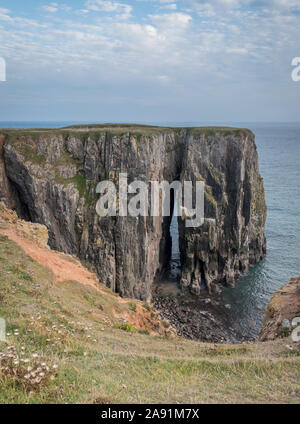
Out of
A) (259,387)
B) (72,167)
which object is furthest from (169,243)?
(259,387)

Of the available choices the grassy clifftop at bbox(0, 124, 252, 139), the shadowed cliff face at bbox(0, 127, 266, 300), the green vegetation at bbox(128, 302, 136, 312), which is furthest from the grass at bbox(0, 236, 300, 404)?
the grassy clifftop at bbox(0, 124, 252, 139)

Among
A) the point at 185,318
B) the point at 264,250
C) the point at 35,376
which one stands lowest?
the point at 185,318

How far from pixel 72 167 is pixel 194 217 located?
1808cm

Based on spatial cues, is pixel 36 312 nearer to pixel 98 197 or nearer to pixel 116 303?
pixel 116 303

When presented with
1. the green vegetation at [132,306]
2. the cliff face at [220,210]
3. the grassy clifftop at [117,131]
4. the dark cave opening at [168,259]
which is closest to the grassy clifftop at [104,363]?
the green vegetation at [132,306]

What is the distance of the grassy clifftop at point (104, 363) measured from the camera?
6547mm

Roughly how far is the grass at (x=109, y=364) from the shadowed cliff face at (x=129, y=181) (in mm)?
20819

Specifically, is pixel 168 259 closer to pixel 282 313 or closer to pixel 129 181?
pixel 129 181

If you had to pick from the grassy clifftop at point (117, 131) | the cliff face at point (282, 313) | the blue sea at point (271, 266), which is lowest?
the blue sea at point (271, 266)

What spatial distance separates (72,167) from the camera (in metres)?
36.7

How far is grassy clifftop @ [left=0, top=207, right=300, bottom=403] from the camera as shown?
21.5 feet

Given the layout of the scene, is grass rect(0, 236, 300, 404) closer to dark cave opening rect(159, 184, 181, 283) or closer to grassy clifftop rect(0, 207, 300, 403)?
grassy clifftop rect(0, 207, 300, 403)

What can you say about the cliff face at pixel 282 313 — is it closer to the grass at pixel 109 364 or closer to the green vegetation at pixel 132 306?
the grass at pixel 109 364

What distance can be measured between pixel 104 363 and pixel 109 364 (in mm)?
154
